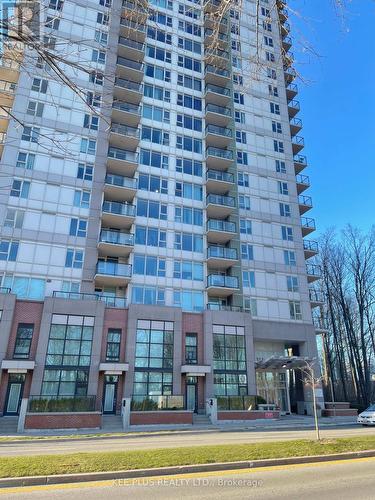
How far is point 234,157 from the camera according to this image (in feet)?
128

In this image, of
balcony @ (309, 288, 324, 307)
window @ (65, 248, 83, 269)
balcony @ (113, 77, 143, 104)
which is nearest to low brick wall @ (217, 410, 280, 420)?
balcony @ (309, 288, 324, 307)

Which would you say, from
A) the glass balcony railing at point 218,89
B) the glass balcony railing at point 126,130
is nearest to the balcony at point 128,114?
the glass balcony railing at point 126,130

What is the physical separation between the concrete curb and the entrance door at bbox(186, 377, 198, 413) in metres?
20.0

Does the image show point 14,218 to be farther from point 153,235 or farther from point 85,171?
point 153,235

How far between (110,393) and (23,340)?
736cm

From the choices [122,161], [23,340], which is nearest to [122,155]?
[122,161]

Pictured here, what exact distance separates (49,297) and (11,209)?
8.08m

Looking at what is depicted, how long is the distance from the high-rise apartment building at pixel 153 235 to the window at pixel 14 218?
3.5 inches

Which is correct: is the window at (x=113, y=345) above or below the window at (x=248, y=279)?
below

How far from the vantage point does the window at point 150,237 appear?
33.1 meters

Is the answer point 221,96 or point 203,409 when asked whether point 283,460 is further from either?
point 221,96

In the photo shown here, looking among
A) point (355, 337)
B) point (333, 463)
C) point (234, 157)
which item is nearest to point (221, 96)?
→ point (234, 157)

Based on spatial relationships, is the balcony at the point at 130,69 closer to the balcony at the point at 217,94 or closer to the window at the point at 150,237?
the balcony at the point at 217,94

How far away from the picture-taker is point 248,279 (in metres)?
35.1
